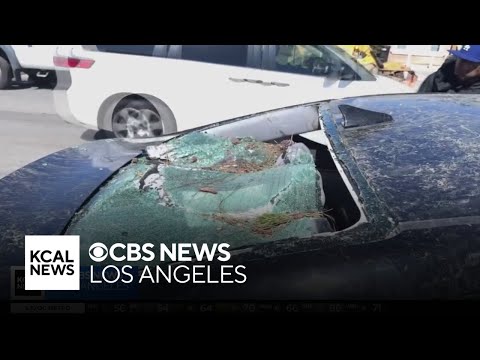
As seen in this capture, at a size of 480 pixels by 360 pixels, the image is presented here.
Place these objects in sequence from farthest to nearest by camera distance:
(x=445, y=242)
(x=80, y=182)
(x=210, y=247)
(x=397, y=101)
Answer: (x=397, y=101)
(x=80, y=182)
(x=210, y=247)
(x=445, y=242)

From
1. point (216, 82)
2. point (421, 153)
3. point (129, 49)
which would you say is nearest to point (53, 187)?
point (129, 49)

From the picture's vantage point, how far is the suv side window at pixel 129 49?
2.67 meters

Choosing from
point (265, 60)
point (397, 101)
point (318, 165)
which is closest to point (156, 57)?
point (265, 60)

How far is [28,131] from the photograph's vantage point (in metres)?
2.48

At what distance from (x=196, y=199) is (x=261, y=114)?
0.65 metres

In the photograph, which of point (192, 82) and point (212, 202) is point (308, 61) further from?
point (212, 202)

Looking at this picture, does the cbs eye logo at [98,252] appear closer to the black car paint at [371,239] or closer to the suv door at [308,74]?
the black car paint at [371,239]

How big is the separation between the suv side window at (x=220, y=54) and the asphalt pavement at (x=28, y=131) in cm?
73

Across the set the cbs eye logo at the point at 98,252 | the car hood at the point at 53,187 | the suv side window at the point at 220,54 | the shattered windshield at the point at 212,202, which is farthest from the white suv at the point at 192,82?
the cbs eye logo at the point at 98,252

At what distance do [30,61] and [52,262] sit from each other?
1.15 metres

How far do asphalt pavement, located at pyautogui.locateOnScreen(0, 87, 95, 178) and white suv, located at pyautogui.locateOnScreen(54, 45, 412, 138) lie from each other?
0.10 metres

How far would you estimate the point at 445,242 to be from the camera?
1810 mm

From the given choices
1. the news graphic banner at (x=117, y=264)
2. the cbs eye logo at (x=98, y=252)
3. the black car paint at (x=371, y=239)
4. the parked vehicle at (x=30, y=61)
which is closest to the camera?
the black car paint at (x=371, y=239)
